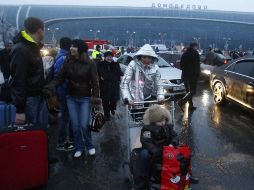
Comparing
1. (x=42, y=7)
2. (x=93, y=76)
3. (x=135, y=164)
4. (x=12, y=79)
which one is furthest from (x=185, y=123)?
(x=42, y=7)

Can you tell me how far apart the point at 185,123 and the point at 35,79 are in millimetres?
4794

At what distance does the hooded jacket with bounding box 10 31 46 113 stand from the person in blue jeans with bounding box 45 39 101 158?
0.72 m

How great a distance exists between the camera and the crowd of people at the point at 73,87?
14.6 feet

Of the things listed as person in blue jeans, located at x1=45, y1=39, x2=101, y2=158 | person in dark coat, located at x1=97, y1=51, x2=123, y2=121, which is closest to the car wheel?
person in dark coat, located at x1=97, y1=51, x2=123, y2=121

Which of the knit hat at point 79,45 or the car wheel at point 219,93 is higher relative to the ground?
the knit hat at point 79,45

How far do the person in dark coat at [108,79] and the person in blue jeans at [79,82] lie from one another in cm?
265

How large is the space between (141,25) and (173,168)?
6383 inches

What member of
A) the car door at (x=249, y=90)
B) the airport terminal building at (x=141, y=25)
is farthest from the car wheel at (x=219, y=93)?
the airport terminal building at (x=141, y=25)

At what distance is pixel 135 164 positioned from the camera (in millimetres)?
4406

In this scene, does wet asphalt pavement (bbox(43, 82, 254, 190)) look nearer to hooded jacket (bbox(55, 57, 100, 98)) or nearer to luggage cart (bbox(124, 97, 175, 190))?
luggage cart (bbox(124, 97, 175, 190))

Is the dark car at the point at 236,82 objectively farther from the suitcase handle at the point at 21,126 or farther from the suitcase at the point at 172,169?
the suitcase handle at the point at 21,126

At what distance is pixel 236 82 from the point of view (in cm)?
937

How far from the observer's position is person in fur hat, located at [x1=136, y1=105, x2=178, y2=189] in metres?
4.27

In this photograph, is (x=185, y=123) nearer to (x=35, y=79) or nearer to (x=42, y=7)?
(x=35, y=79)
